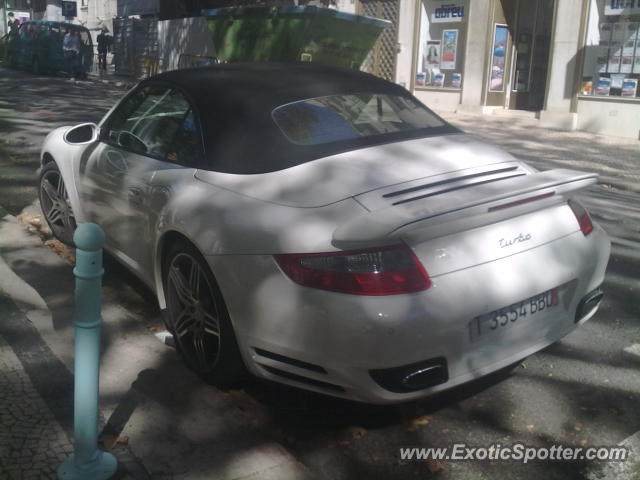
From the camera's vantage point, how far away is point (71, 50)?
25500 mm

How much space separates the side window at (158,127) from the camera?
3945 mm

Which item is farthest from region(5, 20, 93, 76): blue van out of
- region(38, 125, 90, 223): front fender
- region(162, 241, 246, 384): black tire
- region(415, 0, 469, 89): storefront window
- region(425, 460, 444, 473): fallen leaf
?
region(425, 460, 444, 473): fallen leaf

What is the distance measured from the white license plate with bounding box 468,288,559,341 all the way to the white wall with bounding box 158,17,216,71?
2170 cm

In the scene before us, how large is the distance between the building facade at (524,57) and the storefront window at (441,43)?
0.03 meters

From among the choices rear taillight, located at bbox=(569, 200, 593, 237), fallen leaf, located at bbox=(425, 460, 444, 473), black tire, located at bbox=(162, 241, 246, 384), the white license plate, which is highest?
rear taillight, located at bbox=(569, 200, 593, 237)

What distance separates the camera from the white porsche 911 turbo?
2.84 m

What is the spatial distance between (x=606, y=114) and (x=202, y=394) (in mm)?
13995

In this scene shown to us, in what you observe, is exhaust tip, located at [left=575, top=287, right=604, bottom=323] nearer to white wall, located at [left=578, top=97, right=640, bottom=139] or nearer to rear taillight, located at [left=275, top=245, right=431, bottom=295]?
rear taillight, located at [left=275, top=245, right=431, bottom=295]

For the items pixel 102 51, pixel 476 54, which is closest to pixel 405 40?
pixel 476 54

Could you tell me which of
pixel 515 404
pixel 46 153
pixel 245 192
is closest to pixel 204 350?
pixel 245 192

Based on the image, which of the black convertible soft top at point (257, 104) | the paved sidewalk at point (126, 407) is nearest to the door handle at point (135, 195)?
the black convertible soft top at point (257, 104)

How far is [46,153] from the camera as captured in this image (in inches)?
223

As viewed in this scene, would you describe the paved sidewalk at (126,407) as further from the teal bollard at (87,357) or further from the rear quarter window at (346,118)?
the rear quarter window at (346,118)

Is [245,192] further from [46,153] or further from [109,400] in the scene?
[46,153]
